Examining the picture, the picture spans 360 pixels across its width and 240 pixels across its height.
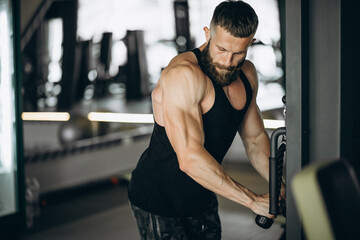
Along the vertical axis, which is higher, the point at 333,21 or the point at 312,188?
the point at 333,21

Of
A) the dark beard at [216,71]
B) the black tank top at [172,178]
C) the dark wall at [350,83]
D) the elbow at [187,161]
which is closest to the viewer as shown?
the dark wall at [350,83]

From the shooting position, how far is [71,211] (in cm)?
423

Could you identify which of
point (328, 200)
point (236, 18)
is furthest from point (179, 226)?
point (328, 200)

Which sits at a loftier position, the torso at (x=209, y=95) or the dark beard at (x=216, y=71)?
the dark beard at (x=216, y=71)

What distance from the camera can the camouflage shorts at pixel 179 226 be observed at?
1808mm

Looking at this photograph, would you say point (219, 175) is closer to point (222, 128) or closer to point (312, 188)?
point (222, 128)

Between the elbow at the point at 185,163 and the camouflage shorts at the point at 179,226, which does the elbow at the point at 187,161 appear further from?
the camouflage shorts at the point at 179,226

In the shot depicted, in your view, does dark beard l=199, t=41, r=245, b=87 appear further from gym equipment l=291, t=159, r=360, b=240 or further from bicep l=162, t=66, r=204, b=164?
gym equipment l=291, t=159, r=360, b=240

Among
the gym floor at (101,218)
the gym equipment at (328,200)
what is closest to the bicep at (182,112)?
the gym equipment at (328,200)

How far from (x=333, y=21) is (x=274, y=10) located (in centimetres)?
532

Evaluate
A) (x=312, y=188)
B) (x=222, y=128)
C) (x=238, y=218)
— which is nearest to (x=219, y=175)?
(x=222, y=128)

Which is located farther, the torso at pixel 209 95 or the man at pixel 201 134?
the torso at pixel 209 95

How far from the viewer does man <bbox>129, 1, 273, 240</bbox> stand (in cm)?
154

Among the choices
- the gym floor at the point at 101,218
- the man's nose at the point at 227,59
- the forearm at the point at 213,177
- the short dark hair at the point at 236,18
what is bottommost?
the gym floor at the point at 101,218
